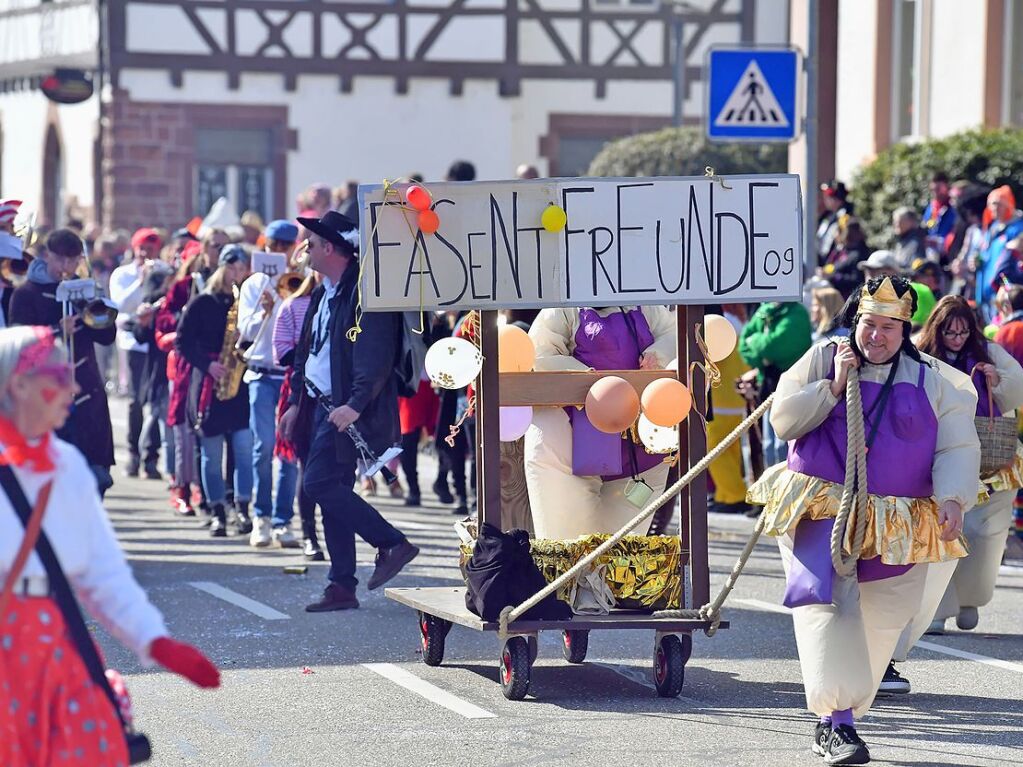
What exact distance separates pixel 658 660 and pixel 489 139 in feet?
77.8

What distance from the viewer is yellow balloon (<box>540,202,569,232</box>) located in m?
7.96

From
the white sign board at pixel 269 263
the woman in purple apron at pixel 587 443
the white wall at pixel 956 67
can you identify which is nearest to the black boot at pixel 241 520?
the white sign board at pixel 269 263

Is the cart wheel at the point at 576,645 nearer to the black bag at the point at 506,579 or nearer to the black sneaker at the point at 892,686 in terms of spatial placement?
the black bag at the point at 506,579

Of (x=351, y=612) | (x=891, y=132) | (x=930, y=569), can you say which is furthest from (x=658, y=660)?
(x=891, y=132)

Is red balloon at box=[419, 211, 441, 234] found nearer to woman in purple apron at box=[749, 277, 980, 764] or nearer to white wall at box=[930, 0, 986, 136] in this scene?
woman in purple apron at box=[749, 277, 980, 764]

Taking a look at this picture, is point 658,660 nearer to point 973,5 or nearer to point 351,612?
point 351,612

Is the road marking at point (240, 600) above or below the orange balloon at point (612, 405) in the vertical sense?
below

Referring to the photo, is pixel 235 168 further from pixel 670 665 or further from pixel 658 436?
pixel 670 665

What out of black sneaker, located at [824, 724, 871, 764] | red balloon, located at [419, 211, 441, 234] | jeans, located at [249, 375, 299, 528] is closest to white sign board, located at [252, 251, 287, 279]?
jeans, located at [249, 375, 299, 528]

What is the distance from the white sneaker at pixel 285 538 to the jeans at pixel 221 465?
1.81ft

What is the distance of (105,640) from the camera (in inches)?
363

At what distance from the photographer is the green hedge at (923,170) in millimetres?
17953

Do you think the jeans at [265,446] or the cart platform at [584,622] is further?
the jeans at [265,446]

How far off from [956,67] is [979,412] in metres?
11.7
